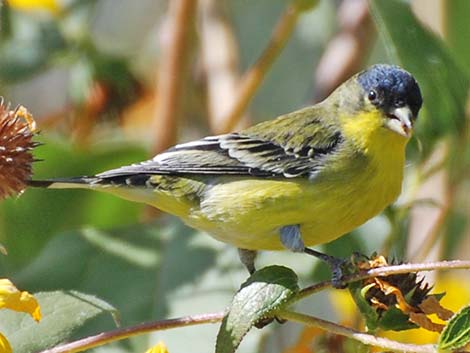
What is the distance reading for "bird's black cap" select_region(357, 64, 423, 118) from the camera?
2186mm

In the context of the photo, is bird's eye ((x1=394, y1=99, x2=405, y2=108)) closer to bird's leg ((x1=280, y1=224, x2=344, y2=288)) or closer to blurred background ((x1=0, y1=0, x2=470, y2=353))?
blurred background ((x1=0, y1=0, x2=470, y2=353))

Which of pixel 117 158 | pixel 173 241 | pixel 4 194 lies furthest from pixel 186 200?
pixel 4 194

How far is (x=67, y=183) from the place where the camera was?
6.61 ft

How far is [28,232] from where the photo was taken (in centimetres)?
232

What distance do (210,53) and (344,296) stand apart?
0.80m

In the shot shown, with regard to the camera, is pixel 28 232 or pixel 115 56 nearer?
pixel 28 232

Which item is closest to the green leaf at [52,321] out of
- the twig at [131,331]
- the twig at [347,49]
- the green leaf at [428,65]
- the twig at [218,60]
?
the twig at [131,331]

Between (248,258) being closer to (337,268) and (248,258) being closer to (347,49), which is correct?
(337,268)

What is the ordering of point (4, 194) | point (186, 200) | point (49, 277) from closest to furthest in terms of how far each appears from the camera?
point (4, 194) < point (49, 277) < point (186, 200)

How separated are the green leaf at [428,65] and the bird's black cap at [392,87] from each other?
3 cm

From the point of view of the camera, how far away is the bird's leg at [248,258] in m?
2.20

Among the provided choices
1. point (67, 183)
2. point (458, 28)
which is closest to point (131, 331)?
point (67, 183)

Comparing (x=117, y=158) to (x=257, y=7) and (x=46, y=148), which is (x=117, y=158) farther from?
(x=257, y=7)

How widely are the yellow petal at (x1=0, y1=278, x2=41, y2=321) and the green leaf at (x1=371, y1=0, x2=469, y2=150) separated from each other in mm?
902
